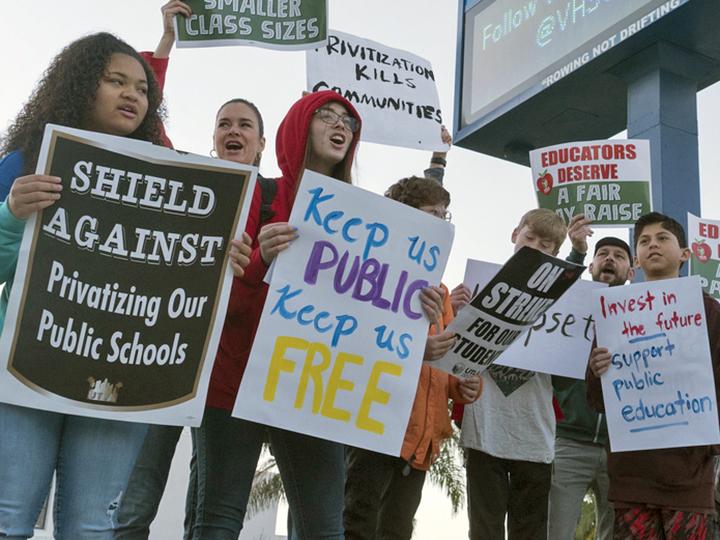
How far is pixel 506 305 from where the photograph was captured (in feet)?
9.09

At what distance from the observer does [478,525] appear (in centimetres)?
343

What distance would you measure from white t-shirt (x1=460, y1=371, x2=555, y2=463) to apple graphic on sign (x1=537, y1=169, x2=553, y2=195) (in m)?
1.52

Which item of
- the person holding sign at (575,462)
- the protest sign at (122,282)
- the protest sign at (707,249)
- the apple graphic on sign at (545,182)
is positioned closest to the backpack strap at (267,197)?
the protest sign at (122,282)

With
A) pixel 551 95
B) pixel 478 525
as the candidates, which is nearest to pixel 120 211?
pixel 478 525

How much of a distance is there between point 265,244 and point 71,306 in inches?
22.8

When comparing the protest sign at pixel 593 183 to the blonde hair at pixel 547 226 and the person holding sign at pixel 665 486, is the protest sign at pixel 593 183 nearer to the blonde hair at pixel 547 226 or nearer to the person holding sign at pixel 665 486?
the blonde hair at pixel 547 226

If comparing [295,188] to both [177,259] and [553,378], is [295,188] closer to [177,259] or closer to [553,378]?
[177,259]

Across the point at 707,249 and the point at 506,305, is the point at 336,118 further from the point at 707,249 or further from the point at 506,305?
the point at 707,249

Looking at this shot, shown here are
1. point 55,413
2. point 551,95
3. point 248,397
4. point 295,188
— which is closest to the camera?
point 55,413

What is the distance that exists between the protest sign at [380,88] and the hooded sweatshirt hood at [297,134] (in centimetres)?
161

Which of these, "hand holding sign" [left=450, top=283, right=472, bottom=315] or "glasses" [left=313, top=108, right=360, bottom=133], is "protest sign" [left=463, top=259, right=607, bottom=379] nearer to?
"hand holding sign" [left=450, top=283, right=472, bottom=315]

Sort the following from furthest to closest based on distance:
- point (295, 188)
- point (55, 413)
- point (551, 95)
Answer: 1. point (551, 95)
2. point (295, 188)
3. point (55, 413)

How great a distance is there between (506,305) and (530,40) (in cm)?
575

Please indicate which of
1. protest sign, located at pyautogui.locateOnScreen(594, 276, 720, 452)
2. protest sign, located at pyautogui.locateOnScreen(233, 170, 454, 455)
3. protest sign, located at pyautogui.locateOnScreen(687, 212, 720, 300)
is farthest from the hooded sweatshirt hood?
protest sign, located at pyautogui.locateOnScreen(687, 212, 720, 300)
